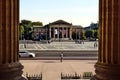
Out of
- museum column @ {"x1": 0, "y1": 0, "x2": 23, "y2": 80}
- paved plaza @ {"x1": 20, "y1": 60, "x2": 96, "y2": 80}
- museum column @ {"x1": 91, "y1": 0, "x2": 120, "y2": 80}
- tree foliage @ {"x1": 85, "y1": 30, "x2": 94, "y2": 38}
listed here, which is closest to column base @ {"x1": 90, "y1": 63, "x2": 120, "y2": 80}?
museum column @ {"x1": 91, "y1": 0, "x2": 120, "y2": 80}

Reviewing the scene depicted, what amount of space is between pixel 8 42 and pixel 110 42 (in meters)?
3.41

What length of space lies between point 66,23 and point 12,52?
407ft

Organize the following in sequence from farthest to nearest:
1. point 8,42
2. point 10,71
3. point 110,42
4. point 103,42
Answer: point 103,42, point 110,42, point 8,42, point 10,71

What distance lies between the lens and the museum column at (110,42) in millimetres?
10133

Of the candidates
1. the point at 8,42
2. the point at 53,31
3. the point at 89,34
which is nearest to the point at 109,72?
the point at 8,42

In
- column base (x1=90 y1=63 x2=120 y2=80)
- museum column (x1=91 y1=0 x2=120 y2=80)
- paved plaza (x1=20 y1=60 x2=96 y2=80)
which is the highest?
museum column (x1=91 y1=0 x2=120 y2=80)

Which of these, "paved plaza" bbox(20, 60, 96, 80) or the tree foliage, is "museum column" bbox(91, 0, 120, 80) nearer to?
"paved plaza" bbox(20, 60, 96, 80)

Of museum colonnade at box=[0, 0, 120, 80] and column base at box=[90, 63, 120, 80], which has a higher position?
museum colonnade at box=[0, 0, 120, 80]

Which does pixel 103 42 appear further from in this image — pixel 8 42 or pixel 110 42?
pixel 8 42

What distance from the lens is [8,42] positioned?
33.7 feet

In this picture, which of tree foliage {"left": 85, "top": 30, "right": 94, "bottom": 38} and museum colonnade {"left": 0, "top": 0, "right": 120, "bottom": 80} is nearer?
museum colonnade {"left": 0, "top": 0, "right": 120, "bottom": 80}

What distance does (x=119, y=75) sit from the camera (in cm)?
1000

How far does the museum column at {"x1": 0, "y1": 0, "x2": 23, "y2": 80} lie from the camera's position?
1000 centimetres

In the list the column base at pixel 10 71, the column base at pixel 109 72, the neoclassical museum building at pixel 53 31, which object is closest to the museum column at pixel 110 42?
the column base at pixel 109 72
